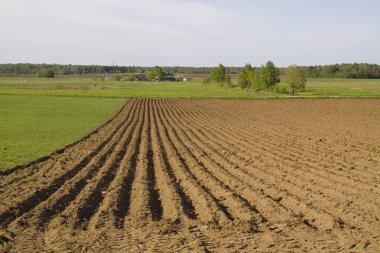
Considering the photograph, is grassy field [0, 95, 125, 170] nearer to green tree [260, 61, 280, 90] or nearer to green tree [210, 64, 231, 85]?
green tree [260, 61, 280, 90]

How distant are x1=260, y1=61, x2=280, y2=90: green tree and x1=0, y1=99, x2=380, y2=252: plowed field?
66.2 metres

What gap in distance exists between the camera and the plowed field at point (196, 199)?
8825 millimetres

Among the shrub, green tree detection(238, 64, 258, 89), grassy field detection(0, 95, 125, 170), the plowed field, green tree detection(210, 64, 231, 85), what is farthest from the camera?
green tree detection(210, 64, 231, 85)

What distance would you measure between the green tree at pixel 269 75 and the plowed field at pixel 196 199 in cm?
6624

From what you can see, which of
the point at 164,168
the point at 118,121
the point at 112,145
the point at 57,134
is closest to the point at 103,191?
the point at 164,168

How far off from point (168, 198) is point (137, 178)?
2.84 meters

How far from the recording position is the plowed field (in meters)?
8.83

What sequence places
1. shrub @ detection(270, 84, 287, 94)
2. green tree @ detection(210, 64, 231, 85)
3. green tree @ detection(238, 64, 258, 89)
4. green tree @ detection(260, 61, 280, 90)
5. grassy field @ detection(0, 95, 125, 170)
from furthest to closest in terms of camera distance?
green tree @ detection(210, 64, 231, 85) → green tree @ detection(238, 64, 258, 89) → shrub @ detection(270, 84, 287, 94) → green tree @ detection(260, 61, 280, 90) → grassy field @ detection(0, 95, 125, 170)

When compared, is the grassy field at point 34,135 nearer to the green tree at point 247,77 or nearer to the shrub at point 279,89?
the shrub at point 279,89

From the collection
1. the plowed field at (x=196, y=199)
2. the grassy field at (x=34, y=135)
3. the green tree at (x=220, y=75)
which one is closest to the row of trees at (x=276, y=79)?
the green tree at (x=220, y=75)

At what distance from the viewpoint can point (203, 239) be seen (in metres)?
8.83

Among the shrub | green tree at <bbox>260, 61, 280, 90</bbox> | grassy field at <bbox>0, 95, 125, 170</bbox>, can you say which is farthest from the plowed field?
the shrub

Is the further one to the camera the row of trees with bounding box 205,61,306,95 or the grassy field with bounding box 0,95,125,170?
the row of trees with bounding box 205,61,306,95

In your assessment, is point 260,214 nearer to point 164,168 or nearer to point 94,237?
point 94,237
